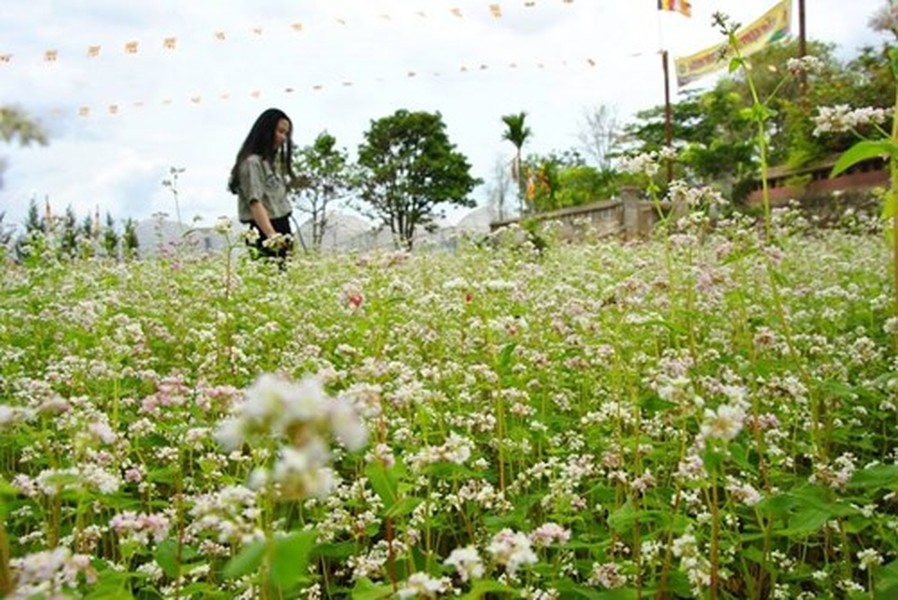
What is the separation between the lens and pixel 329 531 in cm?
209

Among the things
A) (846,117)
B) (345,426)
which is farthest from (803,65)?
(345,426)

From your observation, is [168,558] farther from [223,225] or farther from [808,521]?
[223,225]

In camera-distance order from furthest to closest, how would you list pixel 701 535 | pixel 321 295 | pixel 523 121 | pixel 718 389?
1. pixel 523 121
2. pixel 321 295
3. pixel 718 389
4. pixel 701 535

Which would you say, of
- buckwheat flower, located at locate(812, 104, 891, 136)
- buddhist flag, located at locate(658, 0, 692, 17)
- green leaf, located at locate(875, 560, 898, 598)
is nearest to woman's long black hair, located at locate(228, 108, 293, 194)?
buckwheat flower, located at locate(812, 104, 891, 136)

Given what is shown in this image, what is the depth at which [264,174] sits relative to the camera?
23.7ft

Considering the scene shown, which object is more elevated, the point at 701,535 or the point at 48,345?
the point at 48,345

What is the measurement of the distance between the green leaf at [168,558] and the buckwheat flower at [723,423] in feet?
3.71

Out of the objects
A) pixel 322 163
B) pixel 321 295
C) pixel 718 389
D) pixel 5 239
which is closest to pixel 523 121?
pixel 322 163

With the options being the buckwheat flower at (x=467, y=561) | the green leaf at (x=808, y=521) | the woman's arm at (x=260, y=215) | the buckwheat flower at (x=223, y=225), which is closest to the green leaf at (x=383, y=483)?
the buckwheat flower at (x=467, y=561)

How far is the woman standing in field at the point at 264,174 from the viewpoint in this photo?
708 centimetres

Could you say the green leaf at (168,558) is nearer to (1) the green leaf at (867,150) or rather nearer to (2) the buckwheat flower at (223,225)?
(1) the green leaf at (867,150)

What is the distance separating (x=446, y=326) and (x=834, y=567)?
258 cm

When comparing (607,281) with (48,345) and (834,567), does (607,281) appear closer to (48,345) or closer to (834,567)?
(834,567)

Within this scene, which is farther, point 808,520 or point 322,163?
point 322,163
